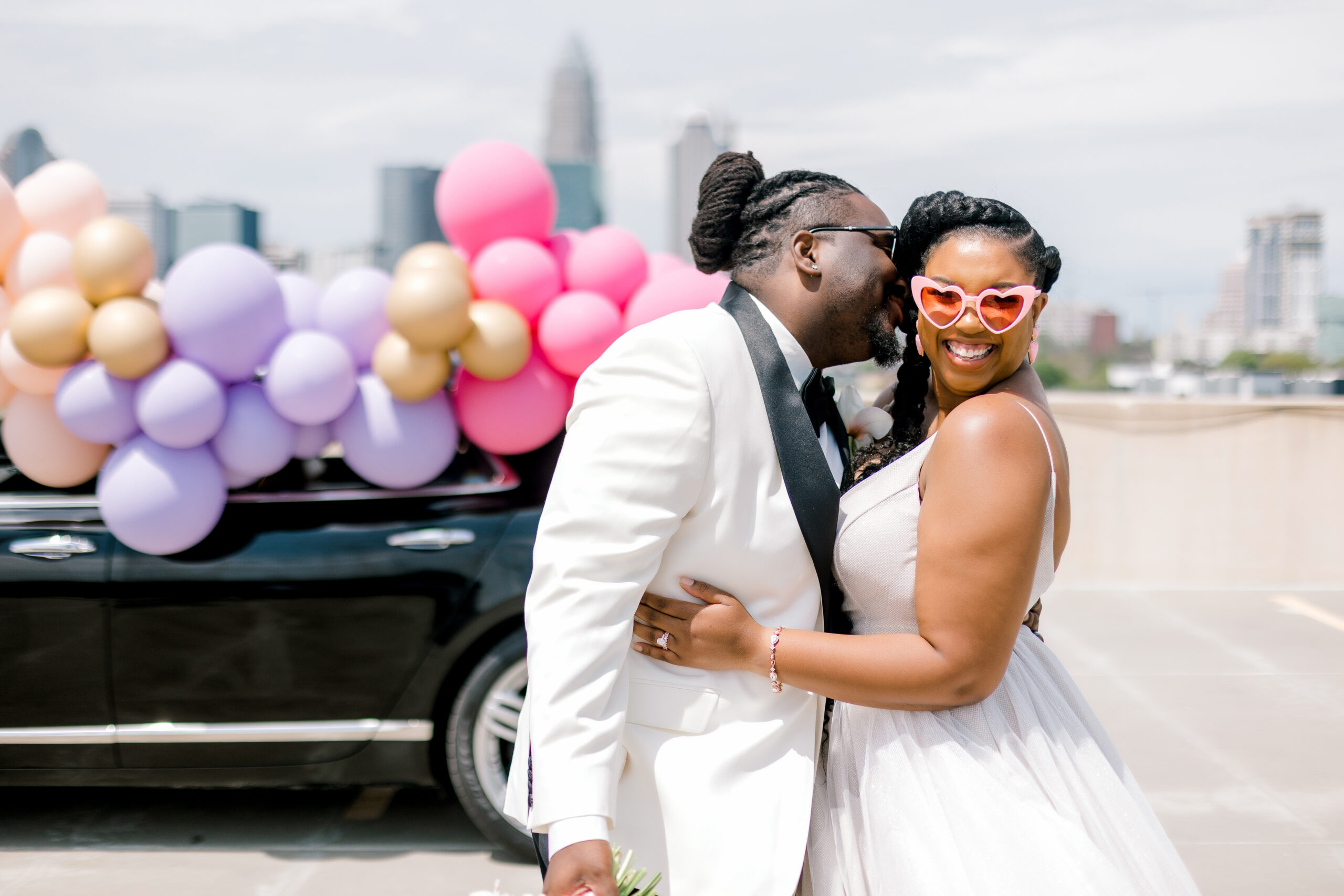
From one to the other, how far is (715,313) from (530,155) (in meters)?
1.92

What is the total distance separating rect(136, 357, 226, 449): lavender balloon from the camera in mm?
3191

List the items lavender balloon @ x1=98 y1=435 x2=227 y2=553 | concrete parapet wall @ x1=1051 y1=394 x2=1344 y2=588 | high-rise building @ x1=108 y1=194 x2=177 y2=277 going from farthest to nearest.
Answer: concrete parapet wall @ x1=1051 y1=394 x2=1344 y2=588, high-rise building @ x1=108 y1=194 x2=177 y2=277, lavender balloon @ x1=98 y1=435 x2=227 y2=553

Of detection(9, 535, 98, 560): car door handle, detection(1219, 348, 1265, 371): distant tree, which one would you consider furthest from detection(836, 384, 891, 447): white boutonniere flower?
detection(1219, 348, 1265, 371): distant tree

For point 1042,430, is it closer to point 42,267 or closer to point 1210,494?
point 42,267

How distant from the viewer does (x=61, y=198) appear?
347 centimetres

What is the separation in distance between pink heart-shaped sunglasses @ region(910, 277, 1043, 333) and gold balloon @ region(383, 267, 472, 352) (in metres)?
1.82

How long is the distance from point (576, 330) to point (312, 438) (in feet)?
2.88

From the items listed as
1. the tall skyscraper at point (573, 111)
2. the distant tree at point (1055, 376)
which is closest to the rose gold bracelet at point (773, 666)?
the distant tree at point (1055, 376)

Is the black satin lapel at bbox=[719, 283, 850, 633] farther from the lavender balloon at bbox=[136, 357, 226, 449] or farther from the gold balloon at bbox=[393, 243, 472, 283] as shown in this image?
the lavender balloon at bbox=[136, 357, 226, 449]

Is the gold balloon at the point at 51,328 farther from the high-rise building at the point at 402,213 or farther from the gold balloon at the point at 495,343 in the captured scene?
the high-rise building at the point at 402,213

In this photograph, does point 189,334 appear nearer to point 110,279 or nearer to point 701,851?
point 110,279

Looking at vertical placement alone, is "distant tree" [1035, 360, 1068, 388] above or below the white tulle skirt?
below

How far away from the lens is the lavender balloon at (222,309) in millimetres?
3203

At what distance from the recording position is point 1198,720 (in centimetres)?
523
